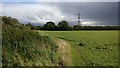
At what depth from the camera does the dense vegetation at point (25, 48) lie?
1049 inches

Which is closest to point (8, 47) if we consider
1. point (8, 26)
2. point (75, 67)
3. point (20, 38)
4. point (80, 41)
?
point (20, 38)

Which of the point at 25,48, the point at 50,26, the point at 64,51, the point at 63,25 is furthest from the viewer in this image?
the point at 63,25

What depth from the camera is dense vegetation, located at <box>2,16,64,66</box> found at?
26.7 metres

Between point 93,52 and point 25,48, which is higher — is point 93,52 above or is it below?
below

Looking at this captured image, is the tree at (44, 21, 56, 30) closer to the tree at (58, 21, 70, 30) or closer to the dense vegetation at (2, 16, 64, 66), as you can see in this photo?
the tree at (58, 21, 70, 30)

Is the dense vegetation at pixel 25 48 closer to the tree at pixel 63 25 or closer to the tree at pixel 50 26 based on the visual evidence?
the tree at pixel 50 26

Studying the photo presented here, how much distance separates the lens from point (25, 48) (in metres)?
28.7

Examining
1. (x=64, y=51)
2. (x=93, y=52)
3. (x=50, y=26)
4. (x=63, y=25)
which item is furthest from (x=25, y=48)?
(x=63, y=25)

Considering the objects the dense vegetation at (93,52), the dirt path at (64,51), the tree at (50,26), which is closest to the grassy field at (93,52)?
the dense vegetation at (93,52)

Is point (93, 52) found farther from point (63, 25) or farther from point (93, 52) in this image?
point (63, 25)

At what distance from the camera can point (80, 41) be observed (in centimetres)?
3906

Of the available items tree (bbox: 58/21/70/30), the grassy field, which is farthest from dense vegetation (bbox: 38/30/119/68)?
tree (bbox: 58/21/70/30)

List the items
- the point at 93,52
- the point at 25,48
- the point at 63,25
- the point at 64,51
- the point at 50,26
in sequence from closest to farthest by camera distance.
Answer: the point at 25,48 → the point at 64,51 → the point at 93,52 → the point at 50,26 → the point at 63,25

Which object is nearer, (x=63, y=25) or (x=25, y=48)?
(x=25, y=48)
